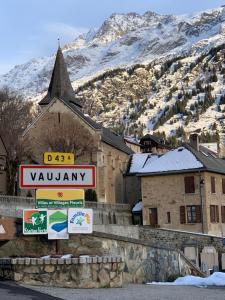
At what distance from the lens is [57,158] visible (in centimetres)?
1961

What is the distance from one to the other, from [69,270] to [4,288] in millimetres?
2501

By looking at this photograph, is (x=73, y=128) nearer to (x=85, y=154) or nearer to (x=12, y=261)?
(x=85, y=154)

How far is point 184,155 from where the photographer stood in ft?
168

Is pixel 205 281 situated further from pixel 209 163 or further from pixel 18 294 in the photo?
pixel 209 163

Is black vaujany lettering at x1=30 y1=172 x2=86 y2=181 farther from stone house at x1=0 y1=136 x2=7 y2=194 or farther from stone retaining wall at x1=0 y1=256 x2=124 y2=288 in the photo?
stone house at x1=0 y1=136 x2=7 y2=194

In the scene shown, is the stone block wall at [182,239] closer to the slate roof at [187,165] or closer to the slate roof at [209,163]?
the slate roof at [187,165]

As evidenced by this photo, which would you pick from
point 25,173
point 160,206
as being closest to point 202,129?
point 160,206

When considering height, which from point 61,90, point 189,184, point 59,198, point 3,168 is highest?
point 61,90

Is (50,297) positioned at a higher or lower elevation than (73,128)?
lower

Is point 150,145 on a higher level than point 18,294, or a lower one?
higher

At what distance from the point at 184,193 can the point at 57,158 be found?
1235 inches

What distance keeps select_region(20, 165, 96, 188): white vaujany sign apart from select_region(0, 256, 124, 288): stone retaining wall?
142 inches

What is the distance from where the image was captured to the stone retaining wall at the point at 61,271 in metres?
15.8

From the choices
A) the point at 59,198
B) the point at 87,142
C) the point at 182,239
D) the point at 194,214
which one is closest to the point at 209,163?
the point at 194,214
